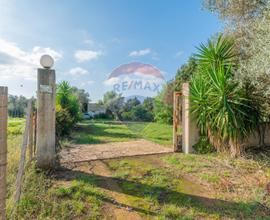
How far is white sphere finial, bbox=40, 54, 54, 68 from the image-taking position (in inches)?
206

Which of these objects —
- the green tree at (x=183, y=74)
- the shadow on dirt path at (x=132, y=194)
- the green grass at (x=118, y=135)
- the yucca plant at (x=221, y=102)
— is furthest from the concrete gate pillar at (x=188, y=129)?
the green tree at (x=183, y=74)

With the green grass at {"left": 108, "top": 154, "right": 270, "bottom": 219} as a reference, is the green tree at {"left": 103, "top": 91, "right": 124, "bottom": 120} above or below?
above

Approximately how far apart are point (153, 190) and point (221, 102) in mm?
3638

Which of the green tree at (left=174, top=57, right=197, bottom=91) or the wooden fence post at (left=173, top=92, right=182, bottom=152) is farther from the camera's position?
the green tree at (left=174, top=57, right=197, bottom=91)

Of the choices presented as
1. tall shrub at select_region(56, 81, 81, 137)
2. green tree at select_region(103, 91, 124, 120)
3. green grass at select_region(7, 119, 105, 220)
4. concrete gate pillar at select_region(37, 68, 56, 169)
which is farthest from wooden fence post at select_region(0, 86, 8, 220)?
green tree at select_region(103, 91, 124, 120)

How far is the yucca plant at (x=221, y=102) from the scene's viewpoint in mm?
6629

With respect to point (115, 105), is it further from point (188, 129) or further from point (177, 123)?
point (188, 129)

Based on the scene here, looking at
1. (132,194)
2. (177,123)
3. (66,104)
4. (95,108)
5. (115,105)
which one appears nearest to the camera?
(132,194)

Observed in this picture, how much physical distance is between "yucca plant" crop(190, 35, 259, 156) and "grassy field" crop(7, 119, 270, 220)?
0.90 m

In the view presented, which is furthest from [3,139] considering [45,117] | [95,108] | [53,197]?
[95,108]

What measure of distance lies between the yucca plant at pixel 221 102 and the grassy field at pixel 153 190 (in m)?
0.90

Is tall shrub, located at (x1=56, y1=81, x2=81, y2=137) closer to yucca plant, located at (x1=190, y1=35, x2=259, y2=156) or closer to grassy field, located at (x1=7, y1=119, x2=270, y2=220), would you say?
grassy field, located at (x1=7, y1=119, x2=270, y2=220)

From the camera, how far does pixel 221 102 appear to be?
6629 mm

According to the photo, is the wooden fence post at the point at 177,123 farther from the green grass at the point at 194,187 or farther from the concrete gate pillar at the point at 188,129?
the green grass at the point at 194,187
